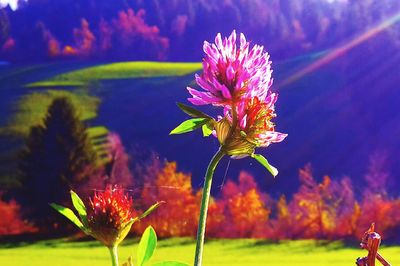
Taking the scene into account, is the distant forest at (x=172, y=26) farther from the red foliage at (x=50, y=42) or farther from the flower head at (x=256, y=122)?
the flower head at (x=256, y=122)

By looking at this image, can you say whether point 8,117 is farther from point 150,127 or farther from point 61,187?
point 61,187

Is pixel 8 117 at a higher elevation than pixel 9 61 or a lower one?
lower

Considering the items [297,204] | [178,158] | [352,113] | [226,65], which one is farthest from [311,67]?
[226,65]

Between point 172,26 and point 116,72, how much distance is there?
8430 millimetres

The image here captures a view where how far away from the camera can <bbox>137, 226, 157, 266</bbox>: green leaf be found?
0.47 meters

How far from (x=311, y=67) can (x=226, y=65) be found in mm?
21381

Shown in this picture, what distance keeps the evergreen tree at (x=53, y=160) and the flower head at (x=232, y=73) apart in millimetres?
10525

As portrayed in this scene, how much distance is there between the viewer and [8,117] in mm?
18969

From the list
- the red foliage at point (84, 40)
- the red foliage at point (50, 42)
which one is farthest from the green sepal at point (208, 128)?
the red foliage at point (50, 42)

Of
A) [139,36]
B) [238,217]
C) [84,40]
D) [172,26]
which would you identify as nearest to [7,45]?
[84,40]

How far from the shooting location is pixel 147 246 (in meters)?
0.48

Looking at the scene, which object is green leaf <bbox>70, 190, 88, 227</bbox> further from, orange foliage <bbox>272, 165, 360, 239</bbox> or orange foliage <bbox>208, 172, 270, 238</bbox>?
orange foliage <bbox>272, 165, 360, 239</bbox>

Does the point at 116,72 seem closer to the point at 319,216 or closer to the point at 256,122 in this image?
the point at 319,216

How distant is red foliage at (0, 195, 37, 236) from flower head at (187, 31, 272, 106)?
33.8ft
